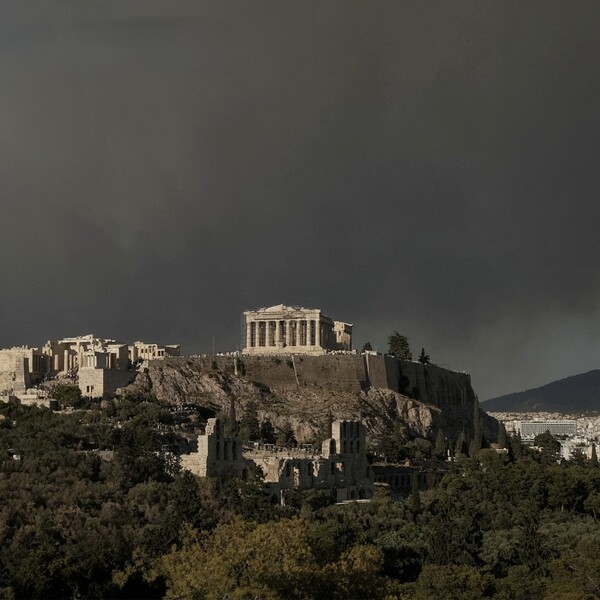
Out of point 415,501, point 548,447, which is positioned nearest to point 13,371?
point 415,501

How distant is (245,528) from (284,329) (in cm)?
6470

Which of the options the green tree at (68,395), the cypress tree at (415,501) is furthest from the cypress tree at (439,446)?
the green tree at (68,395)

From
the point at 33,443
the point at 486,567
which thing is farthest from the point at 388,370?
the point at 486,567

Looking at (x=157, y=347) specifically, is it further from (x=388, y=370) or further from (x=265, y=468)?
(x=265, y=468)

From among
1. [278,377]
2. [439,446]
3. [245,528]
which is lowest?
[245,528]

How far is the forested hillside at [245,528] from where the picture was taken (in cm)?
4603

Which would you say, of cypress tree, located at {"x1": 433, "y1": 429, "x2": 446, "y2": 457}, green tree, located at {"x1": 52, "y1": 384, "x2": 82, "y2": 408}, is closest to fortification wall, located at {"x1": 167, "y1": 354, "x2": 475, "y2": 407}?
cypress tree, located at {"x1": 433, "y1": 429, "x2": 446, "y2": 457}

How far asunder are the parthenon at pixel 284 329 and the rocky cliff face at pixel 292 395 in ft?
20.1

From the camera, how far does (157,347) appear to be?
350 feet

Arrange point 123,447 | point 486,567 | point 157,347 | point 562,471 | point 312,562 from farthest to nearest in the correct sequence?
point 157,347, point 562,471, point 123,447, point 486,567, point 312,562

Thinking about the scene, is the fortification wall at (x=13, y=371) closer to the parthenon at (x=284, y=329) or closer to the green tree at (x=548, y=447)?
the parthenon at (x=284, y=329)

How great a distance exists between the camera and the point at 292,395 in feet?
336

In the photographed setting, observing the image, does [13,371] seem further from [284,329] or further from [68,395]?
[284,329]

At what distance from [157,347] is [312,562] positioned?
6215 cm
